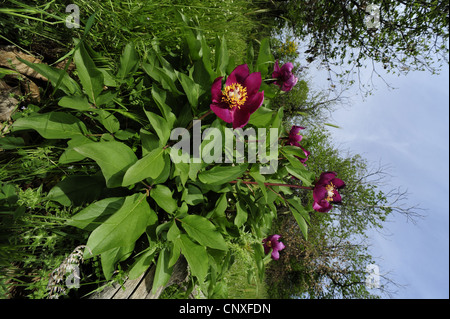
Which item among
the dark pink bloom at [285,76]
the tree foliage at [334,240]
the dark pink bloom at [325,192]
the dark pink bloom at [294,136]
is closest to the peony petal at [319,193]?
the dark pink bloom at [325,192]

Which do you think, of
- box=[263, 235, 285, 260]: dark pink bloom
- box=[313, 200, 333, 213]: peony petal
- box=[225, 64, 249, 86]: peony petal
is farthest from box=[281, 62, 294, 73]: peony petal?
box=[263, 235, 285, 260]: dark pink bloom

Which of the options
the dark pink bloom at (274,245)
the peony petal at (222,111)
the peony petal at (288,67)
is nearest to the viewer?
the peony petal at (222,111)

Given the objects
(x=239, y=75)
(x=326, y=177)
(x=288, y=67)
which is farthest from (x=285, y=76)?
(x=326, y=177)

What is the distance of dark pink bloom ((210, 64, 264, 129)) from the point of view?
879 millimetres

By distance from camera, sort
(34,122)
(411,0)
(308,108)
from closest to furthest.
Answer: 1. (34,122)
2. (411,0)
3. (308,108)

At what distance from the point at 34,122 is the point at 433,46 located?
5.30m

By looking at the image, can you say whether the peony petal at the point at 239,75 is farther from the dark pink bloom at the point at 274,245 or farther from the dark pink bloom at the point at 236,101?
the dark pink bloom at the point at 274,245

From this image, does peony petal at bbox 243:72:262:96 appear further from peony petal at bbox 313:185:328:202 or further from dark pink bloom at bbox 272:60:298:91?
peony petal at bbox 313:185:328:202

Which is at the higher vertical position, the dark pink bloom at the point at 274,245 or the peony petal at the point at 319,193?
the peony petal at the point at 319,193

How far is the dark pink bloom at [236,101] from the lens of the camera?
0.88 metres

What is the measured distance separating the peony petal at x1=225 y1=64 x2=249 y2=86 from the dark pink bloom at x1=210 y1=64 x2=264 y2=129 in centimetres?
2

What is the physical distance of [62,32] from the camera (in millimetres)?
1095
